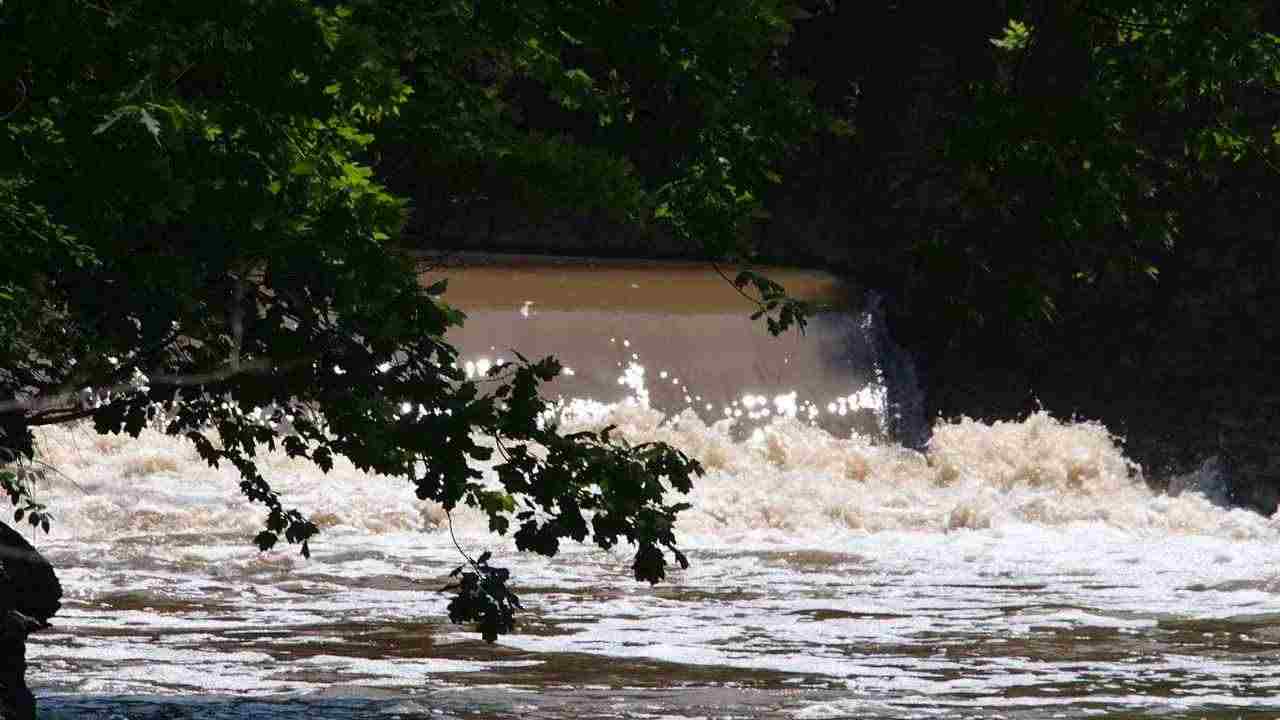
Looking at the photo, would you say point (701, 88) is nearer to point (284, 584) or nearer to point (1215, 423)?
point (284, 584)

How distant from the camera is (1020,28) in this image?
719cm

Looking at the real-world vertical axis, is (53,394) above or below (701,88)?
below

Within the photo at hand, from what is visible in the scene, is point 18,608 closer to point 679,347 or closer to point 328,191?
point 328,191

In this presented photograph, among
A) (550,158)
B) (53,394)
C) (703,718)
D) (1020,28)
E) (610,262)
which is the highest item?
(610,262)

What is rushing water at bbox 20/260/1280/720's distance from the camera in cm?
963

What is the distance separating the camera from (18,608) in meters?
8.18

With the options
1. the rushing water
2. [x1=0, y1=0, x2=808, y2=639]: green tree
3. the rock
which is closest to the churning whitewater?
the rushing water

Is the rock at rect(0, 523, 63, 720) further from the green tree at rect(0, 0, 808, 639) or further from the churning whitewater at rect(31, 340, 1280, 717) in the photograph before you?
the churning whitewater at rect(31, 340, 1280, 717)

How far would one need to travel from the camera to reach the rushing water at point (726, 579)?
963 cm

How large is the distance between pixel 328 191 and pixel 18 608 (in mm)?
2780

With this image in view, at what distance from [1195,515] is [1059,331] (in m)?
4.37

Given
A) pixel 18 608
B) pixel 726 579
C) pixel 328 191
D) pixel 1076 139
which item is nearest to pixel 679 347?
pixel 726 579

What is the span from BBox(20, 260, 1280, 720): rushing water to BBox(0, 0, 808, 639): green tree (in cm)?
234

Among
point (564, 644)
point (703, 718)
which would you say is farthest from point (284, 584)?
point (703, 718)
